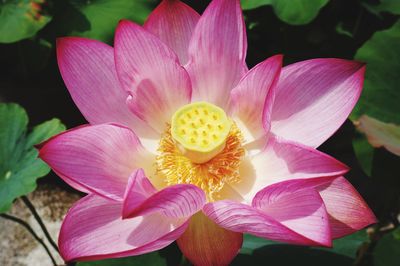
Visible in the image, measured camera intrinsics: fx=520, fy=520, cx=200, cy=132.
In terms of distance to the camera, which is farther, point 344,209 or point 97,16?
point 97,16

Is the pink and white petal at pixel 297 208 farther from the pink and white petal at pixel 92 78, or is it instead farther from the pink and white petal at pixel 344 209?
the pink and white petal at pixel 92 78

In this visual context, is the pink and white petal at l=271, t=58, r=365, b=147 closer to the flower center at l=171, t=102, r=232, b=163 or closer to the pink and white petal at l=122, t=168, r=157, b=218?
the flower center at l=171, t=102, r=232, b=163

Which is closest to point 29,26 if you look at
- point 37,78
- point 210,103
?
point 37,78

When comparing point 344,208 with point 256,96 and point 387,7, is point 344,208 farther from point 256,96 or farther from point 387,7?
point 387,7

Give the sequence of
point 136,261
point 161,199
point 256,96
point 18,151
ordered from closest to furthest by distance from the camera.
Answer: point 161,199 < point 256,96 < point 136,261 < point 18,151

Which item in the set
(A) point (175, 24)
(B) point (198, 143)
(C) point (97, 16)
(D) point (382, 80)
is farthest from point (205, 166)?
(C) point (97, 16)

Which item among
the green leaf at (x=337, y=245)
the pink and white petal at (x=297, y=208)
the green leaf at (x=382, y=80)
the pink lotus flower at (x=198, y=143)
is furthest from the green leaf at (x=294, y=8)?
the pink and white petal at (x=297, y=208)

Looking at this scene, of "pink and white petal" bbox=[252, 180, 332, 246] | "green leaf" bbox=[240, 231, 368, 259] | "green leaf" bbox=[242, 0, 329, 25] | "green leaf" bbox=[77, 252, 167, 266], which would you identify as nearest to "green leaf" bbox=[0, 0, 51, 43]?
"green leaf" bbox=[242, 0, 329, 25]
